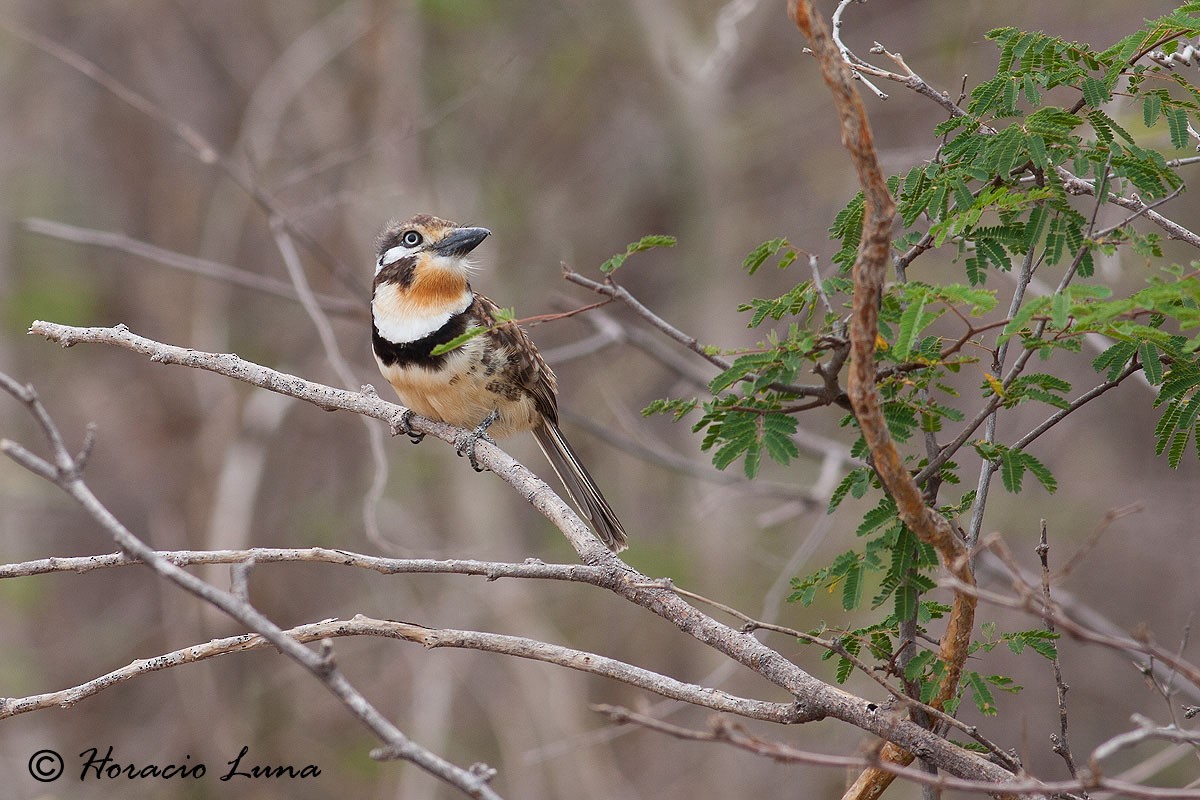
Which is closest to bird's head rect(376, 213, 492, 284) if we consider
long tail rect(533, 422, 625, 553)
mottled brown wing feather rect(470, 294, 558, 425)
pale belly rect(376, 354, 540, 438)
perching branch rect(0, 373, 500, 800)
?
mottled brown wing feather rect(470, 294, 558, 425)

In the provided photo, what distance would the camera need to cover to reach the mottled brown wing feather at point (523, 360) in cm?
427

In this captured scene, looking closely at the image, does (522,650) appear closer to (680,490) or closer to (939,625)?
(939,625)

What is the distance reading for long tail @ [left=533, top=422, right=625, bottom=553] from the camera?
4.40 metres

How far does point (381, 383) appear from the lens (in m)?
7.36

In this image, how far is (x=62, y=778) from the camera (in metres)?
7.26

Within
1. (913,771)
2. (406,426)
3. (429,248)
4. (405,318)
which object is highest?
(429,248)

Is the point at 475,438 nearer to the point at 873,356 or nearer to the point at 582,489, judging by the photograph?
the point at 582,489

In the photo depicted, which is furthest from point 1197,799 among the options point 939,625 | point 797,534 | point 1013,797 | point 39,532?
point 39,532

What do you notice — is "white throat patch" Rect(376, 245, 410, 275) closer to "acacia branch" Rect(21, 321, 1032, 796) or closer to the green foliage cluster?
"acacia branch" Rect(21, 321, 1032, 796)

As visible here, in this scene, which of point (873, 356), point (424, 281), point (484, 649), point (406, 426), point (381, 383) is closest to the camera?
point (873, 356)

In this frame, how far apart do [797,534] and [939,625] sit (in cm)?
206

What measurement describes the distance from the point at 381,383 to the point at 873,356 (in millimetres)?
5768

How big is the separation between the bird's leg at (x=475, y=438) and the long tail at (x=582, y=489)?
38cm

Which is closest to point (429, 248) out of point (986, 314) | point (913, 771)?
point (986, 314)
